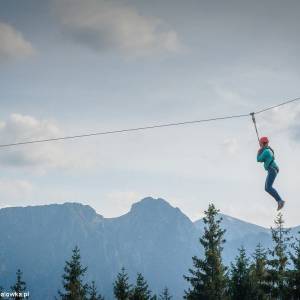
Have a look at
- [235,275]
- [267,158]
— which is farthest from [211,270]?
[267,158]

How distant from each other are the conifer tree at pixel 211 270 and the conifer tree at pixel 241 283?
1409mm

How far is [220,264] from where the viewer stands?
38375 mm

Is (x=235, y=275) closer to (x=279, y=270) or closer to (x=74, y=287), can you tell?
(x=279, y=270)

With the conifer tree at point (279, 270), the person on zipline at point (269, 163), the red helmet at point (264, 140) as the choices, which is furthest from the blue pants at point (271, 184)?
the conifer tree at point (279, 270)

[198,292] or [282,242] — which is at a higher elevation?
[282,242]

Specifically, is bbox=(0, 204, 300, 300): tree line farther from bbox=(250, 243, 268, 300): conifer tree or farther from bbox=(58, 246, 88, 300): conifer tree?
bbox=(58, 246, 88, 300): conifer tree

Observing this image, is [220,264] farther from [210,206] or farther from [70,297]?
[70,297]

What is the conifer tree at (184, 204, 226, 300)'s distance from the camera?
37.8 metres

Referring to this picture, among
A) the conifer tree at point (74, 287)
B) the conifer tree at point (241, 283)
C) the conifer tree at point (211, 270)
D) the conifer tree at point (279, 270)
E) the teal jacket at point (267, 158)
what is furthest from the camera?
the conifer tree at point (74, 287)

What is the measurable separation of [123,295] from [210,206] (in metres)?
11.5

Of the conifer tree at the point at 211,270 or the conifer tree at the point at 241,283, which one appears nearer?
the conifer tree at the point at 211,270

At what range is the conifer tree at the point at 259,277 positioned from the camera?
1436 inches

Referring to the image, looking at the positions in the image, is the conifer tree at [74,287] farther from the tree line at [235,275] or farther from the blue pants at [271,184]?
the blue pants at [271,184]

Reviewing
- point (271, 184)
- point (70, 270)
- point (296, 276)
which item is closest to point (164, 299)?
point (70, 270)
